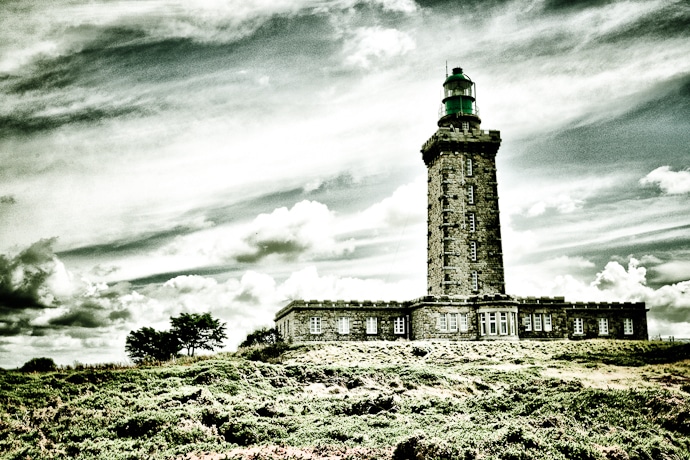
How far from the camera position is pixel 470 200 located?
2079 inches

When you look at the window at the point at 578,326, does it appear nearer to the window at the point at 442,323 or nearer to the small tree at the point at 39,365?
the window at the point at 442,323

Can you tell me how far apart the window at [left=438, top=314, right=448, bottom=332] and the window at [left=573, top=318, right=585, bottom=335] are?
10.8 m

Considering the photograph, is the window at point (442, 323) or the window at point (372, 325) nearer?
the window at point (442, 323)

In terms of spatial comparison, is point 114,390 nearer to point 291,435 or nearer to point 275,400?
point 275,400

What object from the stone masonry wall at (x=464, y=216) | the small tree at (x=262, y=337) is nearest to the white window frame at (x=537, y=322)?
the stone masonry wall at (x=464, y=216)

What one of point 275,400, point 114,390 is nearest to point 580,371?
point 275,400

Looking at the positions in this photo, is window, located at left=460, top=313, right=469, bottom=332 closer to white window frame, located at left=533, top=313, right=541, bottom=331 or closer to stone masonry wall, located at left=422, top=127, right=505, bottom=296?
stone masonry wall, located at left=422, top=127, right=505, bottom=296

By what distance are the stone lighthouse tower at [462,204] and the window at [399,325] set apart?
4102 millimetres

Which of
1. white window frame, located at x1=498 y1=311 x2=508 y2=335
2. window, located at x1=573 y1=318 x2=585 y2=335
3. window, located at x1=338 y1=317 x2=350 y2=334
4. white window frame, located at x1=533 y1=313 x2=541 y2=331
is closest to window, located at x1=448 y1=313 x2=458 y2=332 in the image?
white window frame, located at x1=498 y1=311 x2=508 y2=335

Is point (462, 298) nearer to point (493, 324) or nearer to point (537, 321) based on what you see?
point (493, 324)

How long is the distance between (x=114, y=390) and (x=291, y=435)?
1119cm

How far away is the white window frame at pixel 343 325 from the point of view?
47.4 meters

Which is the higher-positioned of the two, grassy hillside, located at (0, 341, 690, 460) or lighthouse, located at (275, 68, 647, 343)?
lighthouse, located at (275, 68, 647, 343)

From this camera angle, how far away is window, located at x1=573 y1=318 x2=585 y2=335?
4928cm
